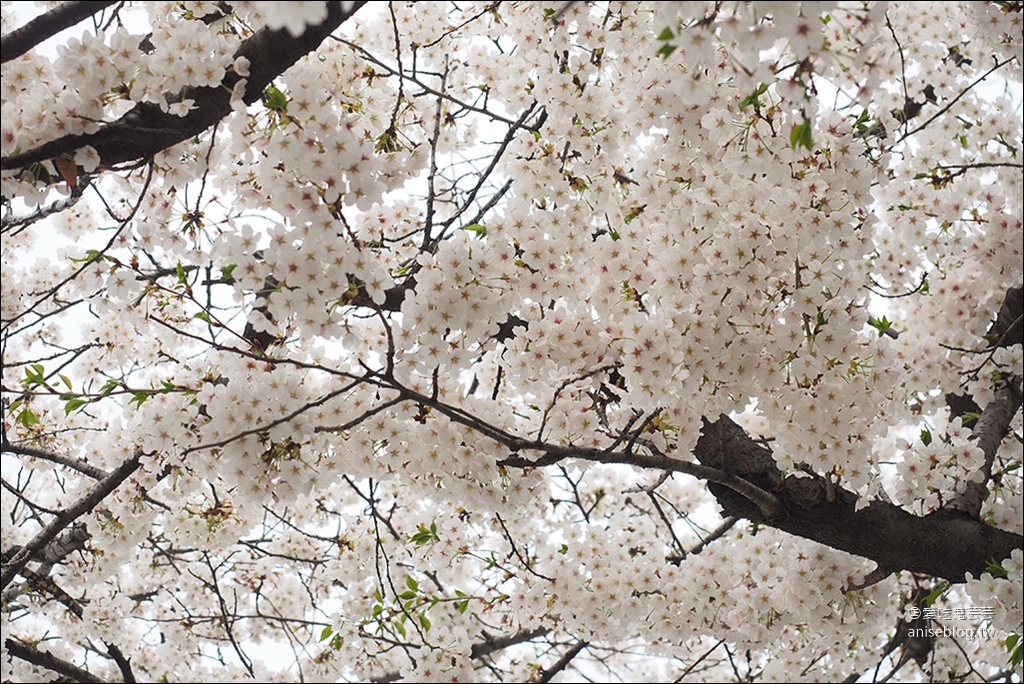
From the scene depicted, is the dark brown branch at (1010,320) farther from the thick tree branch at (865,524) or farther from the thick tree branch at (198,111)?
the thick tree branch at (198,111)

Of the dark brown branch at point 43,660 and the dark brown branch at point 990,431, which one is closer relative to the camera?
the dark brown branch at point 990,431

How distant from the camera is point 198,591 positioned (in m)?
6.36

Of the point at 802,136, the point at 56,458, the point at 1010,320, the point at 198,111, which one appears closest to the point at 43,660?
the point at 56,458

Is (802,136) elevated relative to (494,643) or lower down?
lower down

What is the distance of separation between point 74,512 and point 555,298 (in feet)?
7.44

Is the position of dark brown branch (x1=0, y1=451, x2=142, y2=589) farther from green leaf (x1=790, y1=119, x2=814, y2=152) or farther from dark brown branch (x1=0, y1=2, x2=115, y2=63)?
green leaf (x1=790, y1=119, x2=814, y2=152)

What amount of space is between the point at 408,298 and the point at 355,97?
1.07 metres

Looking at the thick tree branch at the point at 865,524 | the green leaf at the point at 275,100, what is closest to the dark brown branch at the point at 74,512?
the green leaf at the point at 275,100

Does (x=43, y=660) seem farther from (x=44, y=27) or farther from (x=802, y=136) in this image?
(x=802, y=136)

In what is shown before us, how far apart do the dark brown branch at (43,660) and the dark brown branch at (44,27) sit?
337cm

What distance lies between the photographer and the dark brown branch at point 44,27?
2188 mm

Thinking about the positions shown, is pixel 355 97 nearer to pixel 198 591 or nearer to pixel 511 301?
pixel 511 301

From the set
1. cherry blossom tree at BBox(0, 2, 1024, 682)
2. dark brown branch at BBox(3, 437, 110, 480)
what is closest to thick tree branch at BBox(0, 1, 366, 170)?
cherry blossom tree at BBox(0, 2, 1024, 682)

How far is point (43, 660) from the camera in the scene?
14.5ft
